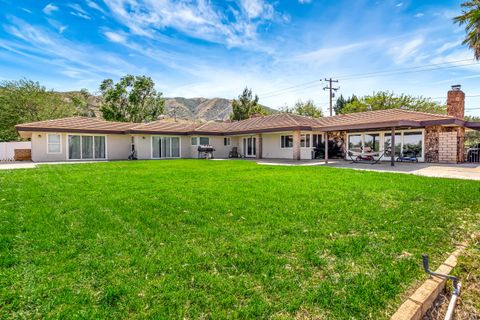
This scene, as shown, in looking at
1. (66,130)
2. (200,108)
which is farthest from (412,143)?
(200,108)

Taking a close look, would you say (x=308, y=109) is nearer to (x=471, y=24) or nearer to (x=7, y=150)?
(x=471, y=24)

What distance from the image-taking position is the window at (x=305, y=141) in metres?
20.5

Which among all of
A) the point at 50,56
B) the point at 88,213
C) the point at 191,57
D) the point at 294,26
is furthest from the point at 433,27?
Result: the point at 50,56

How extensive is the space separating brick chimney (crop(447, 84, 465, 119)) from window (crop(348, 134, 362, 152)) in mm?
5564

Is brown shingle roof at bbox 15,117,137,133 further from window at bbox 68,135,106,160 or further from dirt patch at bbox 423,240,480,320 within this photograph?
dirt patch at bbox 423,240,480,320

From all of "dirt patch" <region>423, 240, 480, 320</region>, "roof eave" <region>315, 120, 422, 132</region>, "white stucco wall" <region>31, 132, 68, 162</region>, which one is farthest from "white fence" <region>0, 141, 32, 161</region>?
"dirt patch" <region>423, 240, 480, 320</region>

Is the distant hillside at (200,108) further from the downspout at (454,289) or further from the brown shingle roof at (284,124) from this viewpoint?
the downspout at (454,289)

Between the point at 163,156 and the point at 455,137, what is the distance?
2067 cm

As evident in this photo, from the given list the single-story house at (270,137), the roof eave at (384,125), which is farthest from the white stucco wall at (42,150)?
the roof eave at (384,125)

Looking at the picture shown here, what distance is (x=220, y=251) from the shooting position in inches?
133

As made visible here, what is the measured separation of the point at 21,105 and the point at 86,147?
685 inches

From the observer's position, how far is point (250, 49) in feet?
61.1

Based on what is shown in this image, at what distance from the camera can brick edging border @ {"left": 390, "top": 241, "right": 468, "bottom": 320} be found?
226cm

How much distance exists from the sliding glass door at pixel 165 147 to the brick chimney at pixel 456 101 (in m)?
20.3
